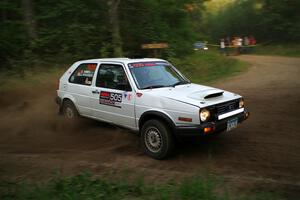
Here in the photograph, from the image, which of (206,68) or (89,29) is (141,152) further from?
(206,68)

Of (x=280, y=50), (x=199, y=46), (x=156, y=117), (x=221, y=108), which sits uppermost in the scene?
(x=199, y=46)

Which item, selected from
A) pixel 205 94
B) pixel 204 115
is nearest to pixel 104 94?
pixel 205 94

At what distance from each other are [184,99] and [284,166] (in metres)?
1.93

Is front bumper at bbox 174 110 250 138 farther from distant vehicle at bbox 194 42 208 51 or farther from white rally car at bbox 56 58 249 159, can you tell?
distant vehicle at bbox 194 42 208 51

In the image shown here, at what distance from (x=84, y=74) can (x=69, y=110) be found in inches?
38.7

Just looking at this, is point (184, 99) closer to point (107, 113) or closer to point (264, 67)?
point (107, 113)

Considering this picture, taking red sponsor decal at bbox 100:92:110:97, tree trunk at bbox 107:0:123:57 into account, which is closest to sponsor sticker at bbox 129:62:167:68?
red sponsor decal at bbox 100:92:110:97

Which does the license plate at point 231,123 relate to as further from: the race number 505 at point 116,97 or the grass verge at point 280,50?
the grass verge at point 280,50

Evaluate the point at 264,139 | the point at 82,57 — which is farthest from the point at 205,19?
the point at 264,139

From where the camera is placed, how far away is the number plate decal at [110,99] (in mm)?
7547

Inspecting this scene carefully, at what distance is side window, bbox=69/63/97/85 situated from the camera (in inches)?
335

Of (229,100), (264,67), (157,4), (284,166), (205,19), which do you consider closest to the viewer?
(284,166)

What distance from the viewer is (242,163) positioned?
6.52 meters

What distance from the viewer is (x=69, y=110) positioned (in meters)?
9.13
